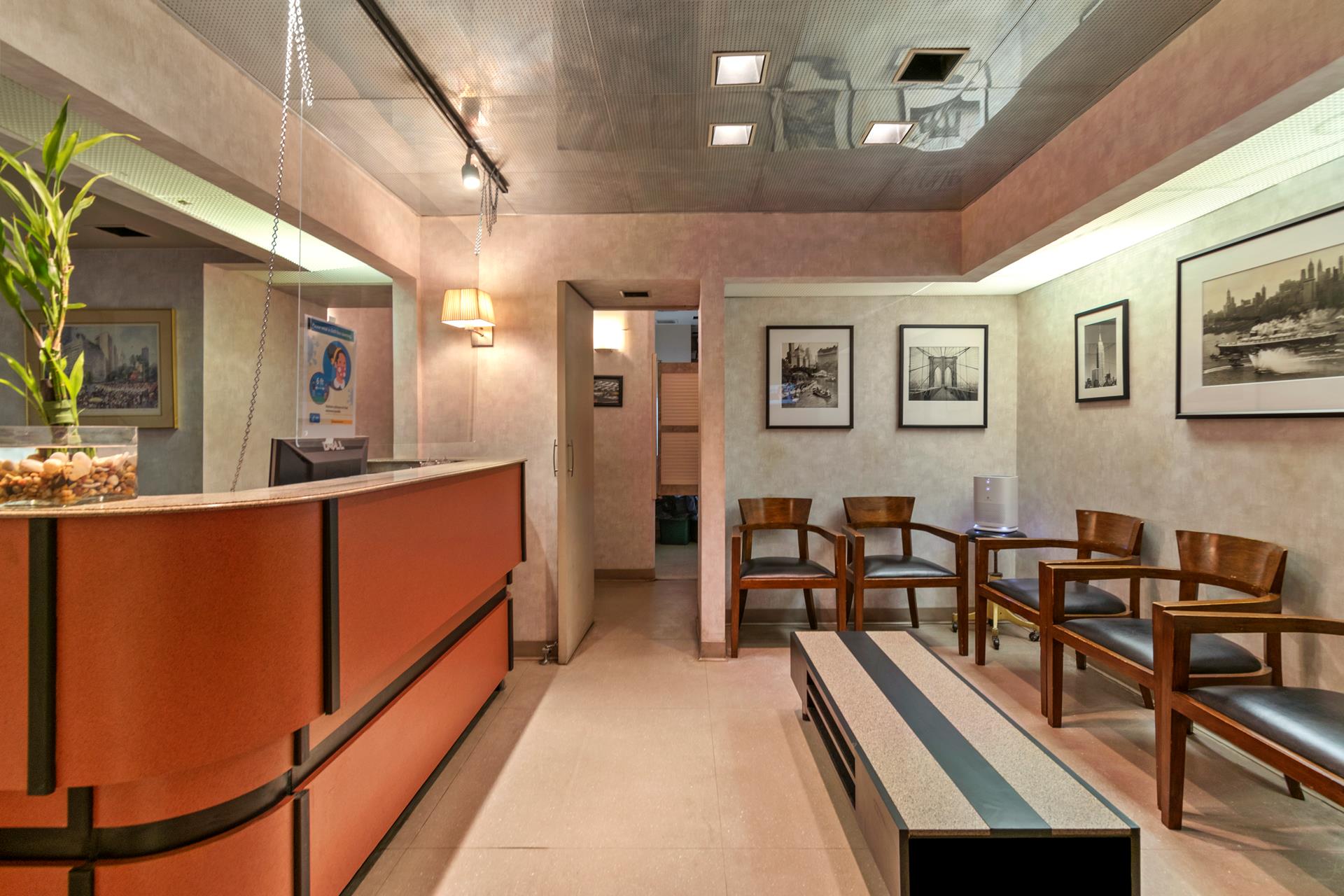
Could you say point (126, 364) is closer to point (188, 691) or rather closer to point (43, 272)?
point (43, 272)

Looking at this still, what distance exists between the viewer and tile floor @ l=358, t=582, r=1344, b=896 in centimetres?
194

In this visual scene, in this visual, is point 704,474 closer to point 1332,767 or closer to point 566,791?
point 566,791

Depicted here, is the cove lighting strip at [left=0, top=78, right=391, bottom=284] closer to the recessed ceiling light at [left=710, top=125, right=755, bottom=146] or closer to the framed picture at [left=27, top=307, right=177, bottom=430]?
the framed picture at [left=27, top=307, right=177, bottom=430]

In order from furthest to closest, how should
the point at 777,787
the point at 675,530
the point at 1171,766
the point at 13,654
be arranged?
the point at 675,530
the point at 777,787
the point at 1171,766
the point at 13,654

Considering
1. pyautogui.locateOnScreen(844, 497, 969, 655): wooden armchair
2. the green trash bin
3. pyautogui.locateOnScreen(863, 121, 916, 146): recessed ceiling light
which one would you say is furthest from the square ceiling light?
the green trash bin

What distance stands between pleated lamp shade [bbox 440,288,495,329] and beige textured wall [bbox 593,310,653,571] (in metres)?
2.27

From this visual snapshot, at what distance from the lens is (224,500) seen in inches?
56.3

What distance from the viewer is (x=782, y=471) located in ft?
15.6

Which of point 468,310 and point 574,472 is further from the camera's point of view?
point 574,472

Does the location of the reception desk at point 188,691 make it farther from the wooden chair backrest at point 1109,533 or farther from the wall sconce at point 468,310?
the wooden chair backrest at point 1109,533

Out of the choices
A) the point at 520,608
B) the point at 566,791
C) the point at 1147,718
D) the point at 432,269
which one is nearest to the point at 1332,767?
the point at 1147,718

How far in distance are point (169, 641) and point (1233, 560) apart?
3963mm

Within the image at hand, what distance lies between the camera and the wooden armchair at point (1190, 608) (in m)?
2.36

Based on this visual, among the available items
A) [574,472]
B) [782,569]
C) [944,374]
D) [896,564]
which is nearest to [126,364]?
[574,472]
